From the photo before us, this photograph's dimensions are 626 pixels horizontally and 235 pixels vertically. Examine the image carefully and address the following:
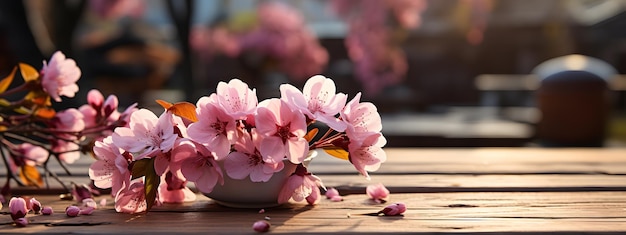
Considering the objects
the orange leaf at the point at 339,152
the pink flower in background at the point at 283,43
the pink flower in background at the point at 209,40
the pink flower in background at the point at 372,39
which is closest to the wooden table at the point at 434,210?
the orange leaf at the point at 339,152

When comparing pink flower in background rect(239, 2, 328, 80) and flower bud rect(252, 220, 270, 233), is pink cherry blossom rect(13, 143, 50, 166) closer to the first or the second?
flower bud rect(252, 220, 270, 233)

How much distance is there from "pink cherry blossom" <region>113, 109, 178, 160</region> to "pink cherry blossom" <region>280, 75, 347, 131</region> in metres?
0.22

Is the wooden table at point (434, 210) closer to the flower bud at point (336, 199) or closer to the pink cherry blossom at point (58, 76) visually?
the flower bud at point (336, 199)

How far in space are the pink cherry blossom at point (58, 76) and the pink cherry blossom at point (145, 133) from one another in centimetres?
42

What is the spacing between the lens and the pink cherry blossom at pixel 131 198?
1243mm

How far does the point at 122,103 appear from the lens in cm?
1297

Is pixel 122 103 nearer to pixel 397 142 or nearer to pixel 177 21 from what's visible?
pixel 177 21

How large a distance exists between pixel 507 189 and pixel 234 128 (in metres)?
0.74

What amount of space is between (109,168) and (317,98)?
0.42 m

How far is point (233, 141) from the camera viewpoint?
1.21m

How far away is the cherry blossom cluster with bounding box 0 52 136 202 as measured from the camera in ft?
5.07

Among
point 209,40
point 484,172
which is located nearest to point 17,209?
point 484,172

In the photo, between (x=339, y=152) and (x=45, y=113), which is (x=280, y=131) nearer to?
(x=339, y=152)

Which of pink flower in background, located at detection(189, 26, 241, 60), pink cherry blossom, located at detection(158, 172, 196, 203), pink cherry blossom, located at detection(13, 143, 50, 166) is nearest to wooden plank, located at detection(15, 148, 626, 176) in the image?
pink cherry blossom, located at detection(13, 143, 50, 166)
